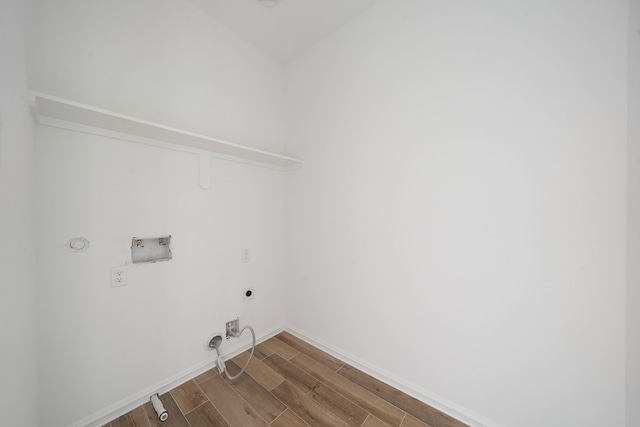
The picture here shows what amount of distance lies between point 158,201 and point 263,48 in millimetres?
1748

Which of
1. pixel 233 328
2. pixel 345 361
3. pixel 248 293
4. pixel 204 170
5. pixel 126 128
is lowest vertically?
pixel 345 361

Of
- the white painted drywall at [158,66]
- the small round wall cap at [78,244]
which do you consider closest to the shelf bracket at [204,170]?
the white painted drywall at [158,66]

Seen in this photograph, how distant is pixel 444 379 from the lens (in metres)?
1.36

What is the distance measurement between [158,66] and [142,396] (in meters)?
2.22

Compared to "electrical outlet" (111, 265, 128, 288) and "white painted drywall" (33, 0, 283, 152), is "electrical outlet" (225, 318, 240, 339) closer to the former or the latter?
"electrical outlet" (111, 265, 128, 288)

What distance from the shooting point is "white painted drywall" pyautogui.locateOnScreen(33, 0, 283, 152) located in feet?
3.79

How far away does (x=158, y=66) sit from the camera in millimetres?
1487

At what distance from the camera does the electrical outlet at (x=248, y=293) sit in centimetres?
195

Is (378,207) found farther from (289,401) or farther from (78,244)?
(78,244)

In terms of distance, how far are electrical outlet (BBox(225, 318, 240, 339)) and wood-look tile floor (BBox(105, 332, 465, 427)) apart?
0.21 meters

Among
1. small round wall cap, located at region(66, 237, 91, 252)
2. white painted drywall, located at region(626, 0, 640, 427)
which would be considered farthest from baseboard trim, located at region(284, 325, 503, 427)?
small round wall cap, located at region(66, 237, 91, 252)

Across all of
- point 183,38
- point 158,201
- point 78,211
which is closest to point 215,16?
point 183,38

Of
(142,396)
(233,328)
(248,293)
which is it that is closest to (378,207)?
(248,293)

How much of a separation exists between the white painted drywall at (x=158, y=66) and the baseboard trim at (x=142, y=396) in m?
1.81
